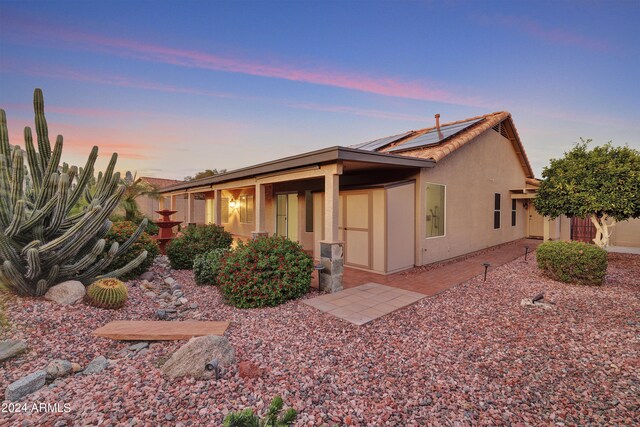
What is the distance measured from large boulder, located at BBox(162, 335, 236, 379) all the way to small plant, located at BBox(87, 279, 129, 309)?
241 cm

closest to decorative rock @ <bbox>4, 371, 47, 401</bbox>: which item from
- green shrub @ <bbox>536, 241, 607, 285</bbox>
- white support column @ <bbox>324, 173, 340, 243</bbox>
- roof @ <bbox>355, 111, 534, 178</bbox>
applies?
white support column @ <bbox>324, 173, 340, 243</bbox>

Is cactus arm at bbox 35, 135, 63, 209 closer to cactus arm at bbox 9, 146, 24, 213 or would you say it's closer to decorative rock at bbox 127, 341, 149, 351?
cactus arm at bbox 9, 146, 24, 213

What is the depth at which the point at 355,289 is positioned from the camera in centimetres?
607

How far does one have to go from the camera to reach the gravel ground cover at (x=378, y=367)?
7.70 feet

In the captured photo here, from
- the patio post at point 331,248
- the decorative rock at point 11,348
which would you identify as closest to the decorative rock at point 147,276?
the decorative rock at point 11,348

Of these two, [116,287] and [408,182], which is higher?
[408,182]

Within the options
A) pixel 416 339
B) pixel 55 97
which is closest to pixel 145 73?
pixel 55 97

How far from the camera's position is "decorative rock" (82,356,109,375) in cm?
291

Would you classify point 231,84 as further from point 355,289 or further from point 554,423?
point 554,423

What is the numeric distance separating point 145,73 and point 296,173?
5.58 m

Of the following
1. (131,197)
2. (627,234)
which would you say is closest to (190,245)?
(131,197)

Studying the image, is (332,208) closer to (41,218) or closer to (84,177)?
(84,177)

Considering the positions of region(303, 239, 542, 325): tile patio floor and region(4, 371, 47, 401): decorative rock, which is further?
region(303, 239, 542, 325): tile patio floor

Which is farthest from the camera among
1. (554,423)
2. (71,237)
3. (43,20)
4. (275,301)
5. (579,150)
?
(579,150)
